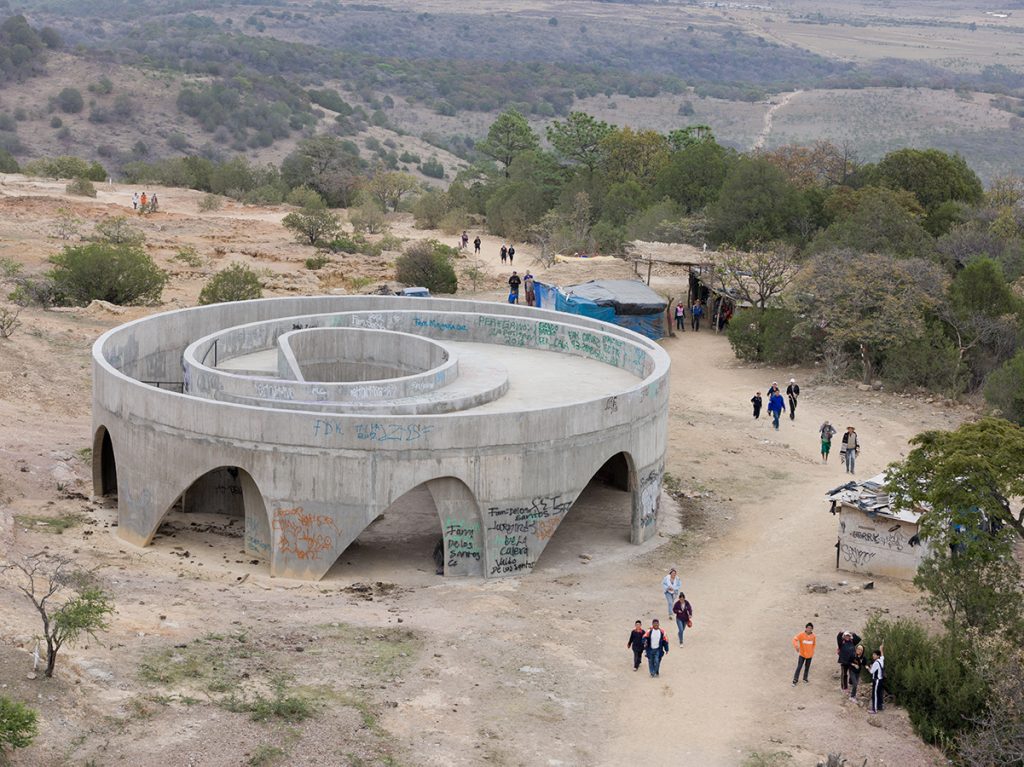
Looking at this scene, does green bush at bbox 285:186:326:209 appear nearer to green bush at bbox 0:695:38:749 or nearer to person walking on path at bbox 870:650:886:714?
person walking on path at bbox 870:650:886:714

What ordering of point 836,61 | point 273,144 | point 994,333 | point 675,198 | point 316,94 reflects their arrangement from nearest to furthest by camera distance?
point 994,333 < point 675,198 < point 273,144 < point 316,94 < point 836,61

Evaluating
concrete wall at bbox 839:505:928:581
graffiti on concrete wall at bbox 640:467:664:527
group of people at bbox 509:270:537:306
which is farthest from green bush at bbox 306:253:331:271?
concrete wall at bbox 839:505:928:581

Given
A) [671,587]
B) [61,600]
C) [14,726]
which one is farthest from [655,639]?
[14,726]

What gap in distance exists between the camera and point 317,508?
23.2m

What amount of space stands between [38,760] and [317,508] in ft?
27.3

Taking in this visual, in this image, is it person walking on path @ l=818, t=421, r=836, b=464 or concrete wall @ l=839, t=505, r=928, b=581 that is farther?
person walking on path @ l=818, t=421, r=836, b=464

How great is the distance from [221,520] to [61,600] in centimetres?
699

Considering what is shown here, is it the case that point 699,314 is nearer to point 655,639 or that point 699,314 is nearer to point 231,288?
point 231,288

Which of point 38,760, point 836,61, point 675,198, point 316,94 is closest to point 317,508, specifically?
point 38,760

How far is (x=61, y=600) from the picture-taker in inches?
791

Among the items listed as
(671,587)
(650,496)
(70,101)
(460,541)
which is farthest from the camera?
(70,101)

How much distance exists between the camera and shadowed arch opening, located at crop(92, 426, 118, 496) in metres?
26.6

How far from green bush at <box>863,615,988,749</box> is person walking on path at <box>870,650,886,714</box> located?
1.22 feet

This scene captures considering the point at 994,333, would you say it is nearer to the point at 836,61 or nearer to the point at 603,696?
the point at 603,696
